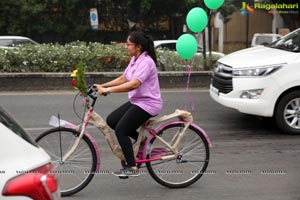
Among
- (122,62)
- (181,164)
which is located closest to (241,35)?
(122,62)

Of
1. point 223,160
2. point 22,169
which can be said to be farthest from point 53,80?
point 22,169

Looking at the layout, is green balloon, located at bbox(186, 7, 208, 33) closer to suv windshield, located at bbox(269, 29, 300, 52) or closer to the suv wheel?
suv windshield, located at bbox(269, 29, 300, 52)

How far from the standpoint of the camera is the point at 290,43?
7906 millimetres

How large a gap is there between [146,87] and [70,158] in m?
1.06

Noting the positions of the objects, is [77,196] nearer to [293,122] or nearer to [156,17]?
[293,122]

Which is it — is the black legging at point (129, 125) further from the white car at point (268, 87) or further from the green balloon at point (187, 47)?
the green balloon at point (187, 47)

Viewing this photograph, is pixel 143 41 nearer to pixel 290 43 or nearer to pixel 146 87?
pixel 146 87

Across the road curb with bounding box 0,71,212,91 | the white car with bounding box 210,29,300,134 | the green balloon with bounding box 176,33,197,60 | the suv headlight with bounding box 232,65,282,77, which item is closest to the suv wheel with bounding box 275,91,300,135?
the white car with bounding box 210,29,300,134

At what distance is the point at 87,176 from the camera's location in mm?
4789

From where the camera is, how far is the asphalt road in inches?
191

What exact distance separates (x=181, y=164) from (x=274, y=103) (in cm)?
263

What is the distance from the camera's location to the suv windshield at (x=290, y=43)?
24.9 feet

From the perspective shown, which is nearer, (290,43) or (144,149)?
(144,149)

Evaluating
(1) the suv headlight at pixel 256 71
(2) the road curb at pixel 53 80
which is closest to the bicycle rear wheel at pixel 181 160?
(1) the suv headlight at pixel 256 71
